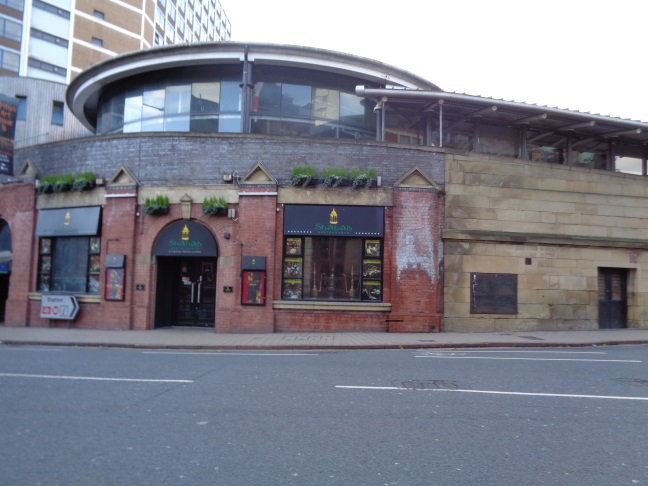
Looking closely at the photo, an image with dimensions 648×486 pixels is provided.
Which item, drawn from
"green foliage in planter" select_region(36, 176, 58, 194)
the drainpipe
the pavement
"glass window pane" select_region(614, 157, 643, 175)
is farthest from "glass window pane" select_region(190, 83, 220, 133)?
"glass window pane" select_region(614, 157, 643, 175)

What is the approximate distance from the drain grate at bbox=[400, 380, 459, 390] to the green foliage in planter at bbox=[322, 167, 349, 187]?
30.5 feet

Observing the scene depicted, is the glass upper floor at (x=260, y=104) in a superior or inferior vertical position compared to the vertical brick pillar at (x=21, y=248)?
superior

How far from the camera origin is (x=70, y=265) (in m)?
18.9

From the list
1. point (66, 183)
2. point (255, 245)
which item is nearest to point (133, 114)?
point (66, 183)

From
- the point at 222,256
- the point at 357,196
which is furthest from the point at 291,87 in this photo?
the point at 222,256

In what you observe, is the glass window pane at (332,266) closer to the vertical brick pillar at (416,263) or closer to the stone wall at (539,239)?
the vertical brick pillar at (416,263)

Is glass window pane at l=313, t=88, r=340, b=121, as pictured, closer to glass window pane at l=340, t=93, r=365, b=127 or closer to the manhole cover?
glass window pane at l=340, t=93, r=365, b=127

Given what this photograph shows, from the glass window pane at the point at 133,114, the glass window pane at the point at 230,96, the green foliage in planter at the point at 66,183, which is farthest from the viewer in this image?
the glass window pane at the point at 133,114

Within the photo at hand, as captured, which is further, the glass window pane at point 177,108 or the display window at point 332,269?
the glass window pane at point 177,108

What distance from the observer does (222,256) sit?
1705 cm

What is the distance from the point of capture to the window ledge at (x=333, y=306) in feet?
54.5

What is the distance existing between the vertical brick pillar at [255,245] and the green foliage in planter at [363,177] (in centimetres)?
269

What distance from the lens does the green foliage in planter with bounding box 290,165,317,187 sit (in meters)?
16.8

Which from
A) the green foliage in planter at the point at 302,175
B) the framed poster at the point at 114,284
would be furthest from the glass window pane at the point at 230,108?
the framed poster at the point at 114,284
